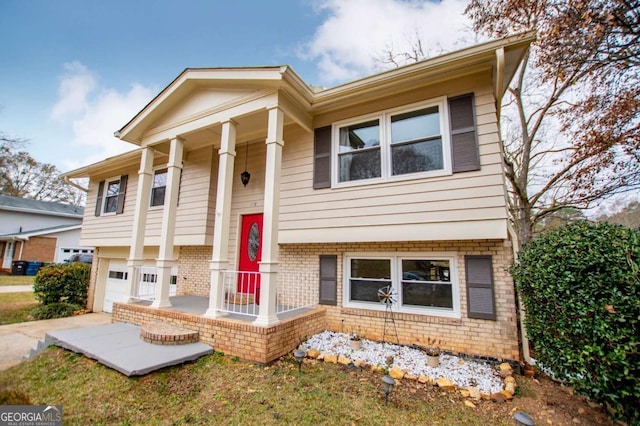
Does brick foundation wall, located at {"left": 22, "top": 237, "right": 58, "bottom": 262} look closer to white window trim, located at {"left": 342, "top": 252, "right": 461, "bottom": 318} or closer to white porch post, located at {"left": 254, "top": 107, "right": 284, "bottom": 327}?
white porch post, located at {"left": 254, "top": 107, "right": 284, "bottom": 327}

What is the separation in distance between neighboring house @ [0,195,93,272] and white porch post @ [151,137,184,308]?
54.4 feet

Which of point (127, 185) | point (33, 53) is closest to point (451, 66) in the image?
point (127, 185)

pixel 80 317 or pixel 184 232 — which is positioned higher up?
pixel 184 232

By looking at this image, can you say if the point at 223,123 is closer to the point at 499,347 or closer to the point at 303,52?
the point at 499,347

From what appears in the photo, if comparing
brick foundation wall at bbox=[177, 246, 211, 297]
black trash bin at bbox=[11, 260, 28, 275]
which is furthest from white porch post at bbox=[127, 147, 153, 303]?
black trash bin at bbox=[11, 260, 28, 275]

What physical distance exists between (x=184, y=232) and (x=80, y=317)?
4882mm

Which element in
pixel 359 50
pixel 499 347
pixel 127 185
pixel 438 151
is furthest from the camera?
pixel 359 50

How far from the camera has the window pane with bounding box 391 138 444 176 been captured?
16.0 feet

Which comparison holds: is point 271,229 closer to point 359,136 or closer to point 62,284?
point 359,136

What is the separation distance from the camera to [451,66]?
457 centimetres

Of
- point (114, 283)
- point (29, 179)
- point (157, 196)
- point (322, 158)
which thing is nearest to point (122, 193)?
point (157, 196)

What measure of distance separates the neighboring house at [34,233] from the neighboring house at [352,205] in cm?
1716

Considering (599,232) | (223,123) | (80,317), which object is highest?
(223,123)

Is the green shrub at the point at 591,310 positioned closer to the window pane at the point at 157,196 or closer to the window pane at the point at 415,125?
the window pane at the point at 415,125
